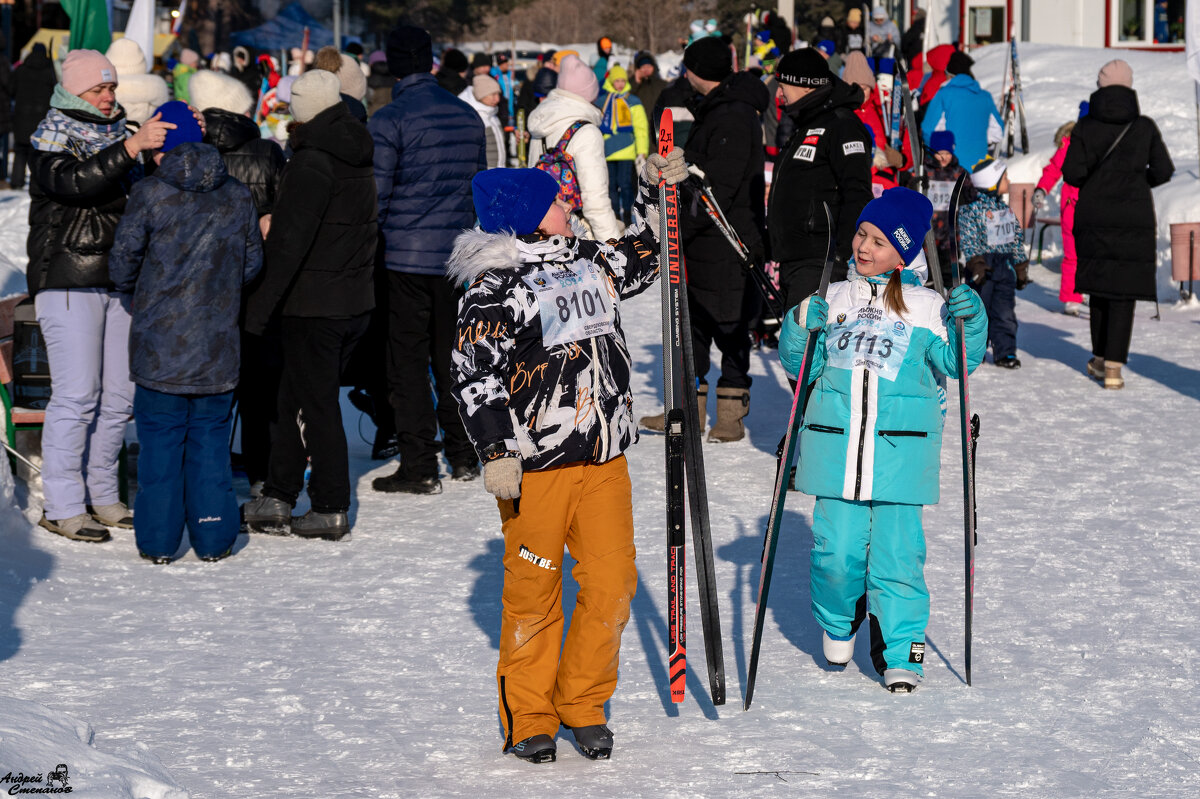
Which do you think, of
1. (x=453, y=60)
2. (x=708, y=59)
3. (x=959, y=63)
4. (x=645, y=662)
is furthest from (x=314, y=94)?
(x=453, y=60)

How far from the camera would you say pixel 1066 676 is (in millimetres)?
4996

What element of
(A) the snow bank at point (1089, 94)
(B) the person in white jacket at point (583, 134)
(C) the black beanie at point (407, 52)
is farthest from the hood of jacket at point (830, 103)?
(A) the snow bank at point (1089, 94)

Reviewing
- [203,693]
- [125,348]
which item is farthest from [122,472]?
[203,693]

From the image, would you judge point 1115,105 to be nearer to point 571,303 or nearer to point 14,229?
point 571,303

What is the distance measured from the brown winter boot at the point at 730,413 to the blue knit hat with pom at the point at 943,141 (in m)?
3.43

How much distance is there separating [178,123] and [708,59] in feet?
9.92

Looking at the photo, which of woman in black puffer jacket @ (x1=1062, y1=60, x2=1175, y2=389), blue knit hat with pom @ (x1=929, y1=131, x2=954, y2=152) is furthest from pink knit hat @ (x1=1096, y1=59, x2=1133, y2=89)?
blue knit hat with pom @ (x1=929, y1=131, x2=954, y2=152)

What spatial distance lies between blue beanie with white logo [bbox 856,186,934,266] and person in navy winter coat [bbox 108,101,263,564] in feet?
9.56

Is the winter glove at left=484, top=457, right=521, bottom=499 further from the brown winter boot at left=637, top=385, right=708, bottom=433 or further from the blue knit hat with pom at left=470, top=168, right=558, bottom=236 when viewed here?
the brown winter boot at left=637, top=385, right=708, bottom=433

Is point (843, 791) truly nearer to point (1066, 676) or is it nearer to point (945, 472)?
point (1066, 676)

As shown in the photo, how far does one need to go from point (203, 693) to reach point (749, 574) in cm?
237

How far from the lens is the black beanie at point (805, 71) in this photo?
7.46m

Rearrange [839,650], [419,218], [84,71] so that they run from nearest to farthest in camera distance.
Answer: [839,650] → [84,71] → [419,218]

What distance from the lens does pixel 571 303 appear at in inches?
166
